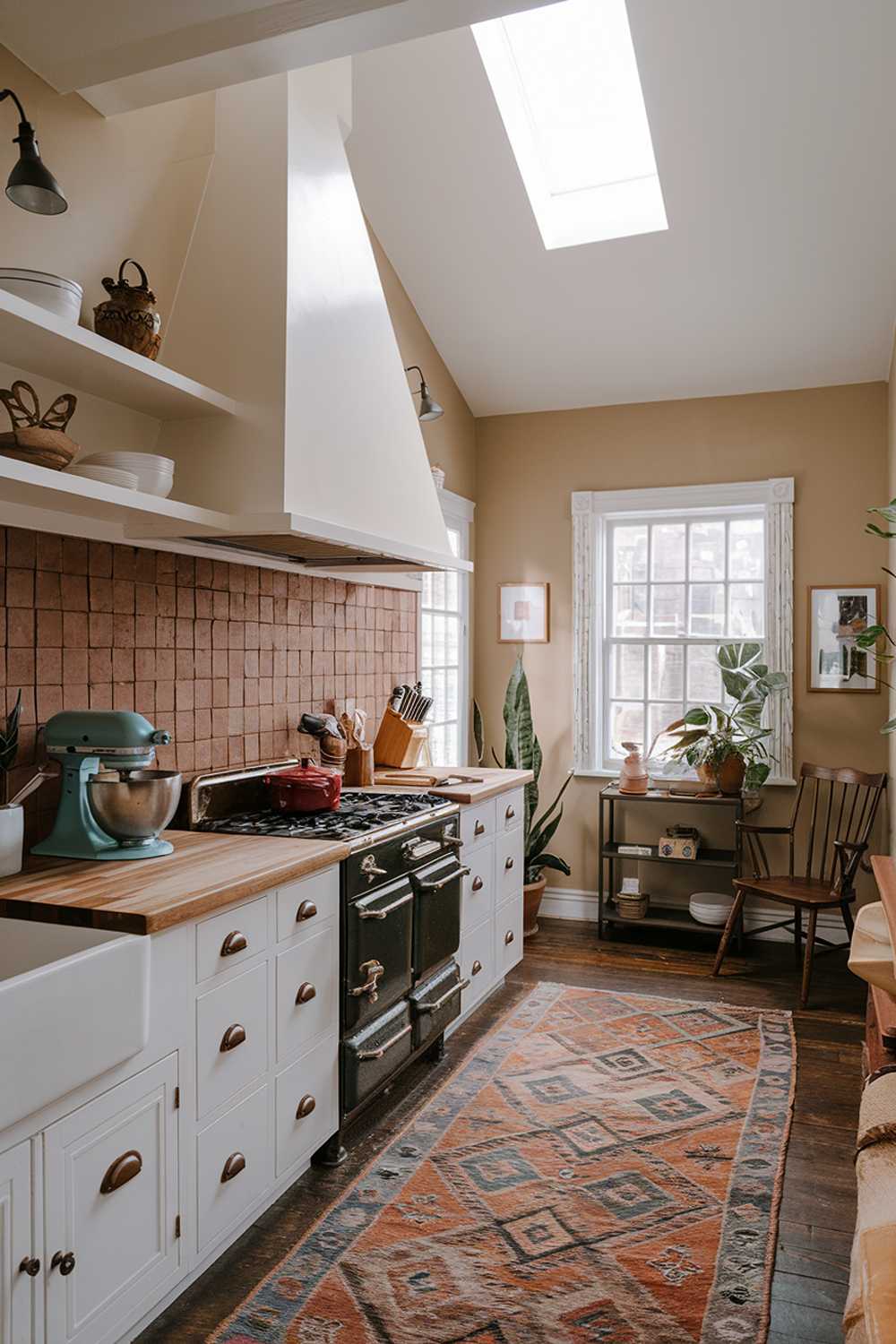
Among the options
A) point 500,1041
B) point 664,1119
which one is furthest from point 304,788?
point 664,1119

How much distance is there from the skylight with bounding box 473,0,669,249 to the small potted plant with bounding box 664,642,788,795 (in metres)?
2.01

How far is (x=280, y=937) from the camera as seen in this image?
2.32 metres

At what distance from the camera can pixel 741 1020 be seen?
3770mm

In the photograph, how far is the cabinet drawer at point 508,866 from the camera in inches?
154

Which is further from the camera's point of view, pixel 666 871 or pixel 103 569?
pixel 666 871

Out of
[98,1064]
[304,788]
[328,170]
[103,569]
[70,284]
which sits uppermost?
[328,170]

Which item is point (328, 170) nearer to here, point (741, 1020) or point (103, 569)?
point (103, 569)

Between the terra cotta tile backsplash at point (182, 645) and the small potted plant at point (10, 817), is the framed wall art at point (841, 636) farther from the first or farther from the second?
the small potted plant at point (10, 817)

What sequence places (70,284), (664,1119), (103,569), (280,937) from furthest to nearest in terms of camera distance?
1. (664,1119)
2. (103,569)
3. (280,937)
4. (70,284)

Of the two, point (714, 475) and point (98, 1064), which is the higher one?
point (714, 475)

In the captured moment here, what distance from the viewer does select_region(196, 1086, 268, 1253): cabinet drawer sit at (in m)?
2.05

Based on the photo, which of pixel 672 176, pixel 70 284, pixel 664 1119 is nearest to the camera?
pixel 70 284

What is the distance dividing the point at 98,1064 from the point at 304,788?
4.69 feet

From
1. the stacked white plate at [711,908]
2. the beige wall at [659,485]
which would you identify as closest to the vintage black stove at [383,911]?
the stacked white plate at [711,908]
